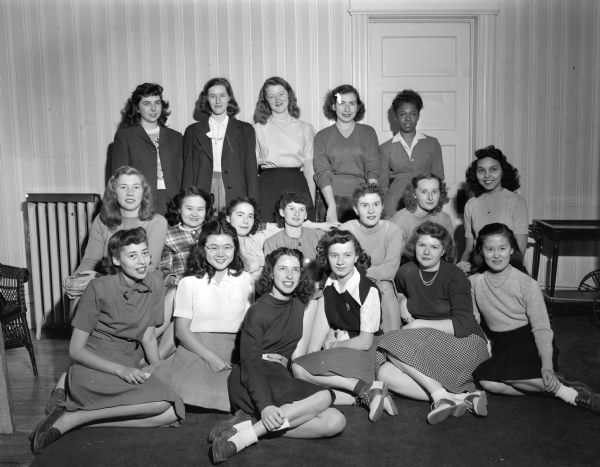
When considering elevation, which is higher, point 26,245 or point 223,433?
point 26,245

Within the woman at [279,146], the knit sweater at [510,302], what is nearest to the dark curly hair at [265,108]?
the woman at [279,146]

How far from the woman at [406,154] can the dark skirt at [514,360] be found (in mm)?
1304

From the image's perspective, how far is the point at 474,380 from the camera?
332cm

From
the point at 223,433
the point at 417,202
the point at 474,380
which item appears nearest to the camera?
the point at 223,433

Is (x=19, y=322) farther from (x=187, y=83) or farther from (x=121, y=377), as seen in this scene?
(x=187, y=83)

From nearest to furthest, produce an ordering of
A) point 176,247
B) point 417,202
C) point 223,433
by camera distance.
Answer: point 223,433 → point 176,247 → point 417,202

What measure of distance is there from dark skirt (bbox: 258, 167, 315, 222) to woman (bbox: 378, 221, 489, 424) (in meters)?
1.03

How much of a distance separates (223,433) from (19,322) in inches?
67.0

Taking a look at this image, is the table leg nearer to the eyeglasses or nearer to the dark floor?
the dark floor

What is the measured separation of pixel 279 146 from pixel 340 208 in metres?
0.55

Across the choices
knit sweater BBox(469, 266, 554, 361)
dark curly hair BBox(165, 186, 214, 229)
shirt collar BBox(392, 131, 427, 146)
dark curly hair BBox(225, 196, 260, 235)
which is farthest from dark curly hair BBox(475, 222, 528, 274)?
dark curly hair BBox(165, 186, 214, 229)

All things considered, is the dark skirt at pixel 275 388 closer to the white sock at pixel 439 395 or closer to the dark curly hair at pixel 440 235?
the white sock at pixel 439 395

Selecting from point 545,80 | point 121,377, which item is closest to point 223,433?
point 121,377

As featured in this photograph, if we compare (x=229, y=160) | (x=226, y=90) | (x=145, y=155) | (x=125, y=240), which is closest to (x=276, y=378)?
(x=125, y=240)
